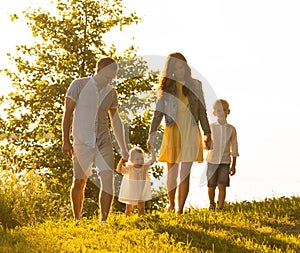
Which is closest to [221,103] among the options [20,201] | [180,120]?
[180,120]

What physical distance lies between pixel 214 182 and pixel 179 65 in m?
2.94

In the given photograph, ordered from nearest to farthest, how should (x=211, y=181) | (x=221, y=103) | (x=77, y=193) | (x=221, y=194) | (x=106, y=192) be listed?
1. (x=106, y=192)
2. (x=77, y=193)
3. (x=221, y=103)
4. (x=221, y=194)
5. (x=211, y=181)

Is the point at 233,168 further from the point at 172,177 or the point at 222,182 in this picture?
the point at 172,177

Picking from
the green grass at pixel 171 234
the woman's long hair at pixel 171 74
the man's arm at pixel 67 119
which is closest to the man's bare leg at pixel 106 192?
the green grass at pixel 171 234

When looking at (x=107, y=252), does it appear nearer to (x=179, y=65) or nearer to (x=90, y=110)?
(x=90, y=110)

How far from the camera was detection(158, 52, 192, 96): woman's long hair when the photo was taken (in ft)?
29.8

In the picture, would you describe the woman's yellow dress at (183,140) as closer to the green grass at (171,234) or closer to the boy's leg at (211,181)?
the green grass at (171,234)

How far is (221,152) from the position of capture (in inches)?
434

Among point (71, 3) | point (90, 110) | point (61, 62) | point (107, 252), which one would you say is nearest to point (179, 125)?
point (90, 110)

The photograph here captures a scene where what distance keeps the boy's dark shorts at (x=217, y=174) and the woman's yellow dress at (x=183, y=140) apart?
1.77 m

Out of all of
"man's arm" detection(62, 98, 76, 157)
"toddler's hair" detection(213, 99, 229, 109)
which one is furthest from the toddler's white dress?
"man's arm" detection(62, 98, 76, 157)

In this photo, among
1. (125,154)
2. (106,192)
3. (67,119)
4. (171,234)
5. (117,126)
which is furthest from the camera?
(117,126)

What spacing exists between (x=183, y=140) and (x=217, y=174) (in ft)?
6.65

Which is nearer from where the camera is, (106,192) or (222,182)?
(106,192)
